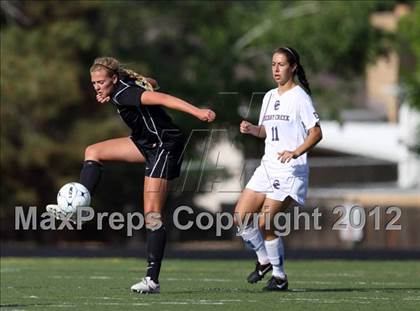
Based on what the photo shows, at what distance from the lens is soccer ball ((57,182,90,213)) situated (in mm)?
11781

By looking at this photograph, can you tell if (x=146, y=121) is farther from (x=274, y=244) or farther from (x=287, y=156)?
(x=274, y=244)

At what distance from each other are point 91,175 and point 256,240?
1.72m

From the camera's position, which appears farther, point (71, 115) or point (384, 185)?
point (384, 185)

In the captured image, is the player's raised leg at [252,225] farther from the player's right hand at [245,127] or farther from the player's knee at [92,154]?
the player's knee at [92,154]

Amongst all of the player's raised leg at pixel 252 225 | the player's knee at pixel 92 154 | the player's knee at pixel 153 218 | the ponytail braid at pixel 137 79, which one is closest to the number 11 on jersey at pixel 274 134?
the player's raised leg at pixel 252 225

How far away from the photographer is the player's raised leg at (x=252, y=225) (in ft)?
41.2

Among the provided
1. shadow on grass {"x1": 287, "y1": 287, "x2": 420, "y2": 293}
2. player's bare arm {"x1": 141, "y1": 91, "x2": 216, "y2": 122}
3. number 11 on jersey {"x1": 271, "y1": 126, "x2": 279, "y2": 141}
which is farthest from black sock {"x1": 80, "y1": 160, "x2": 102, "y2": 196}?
shadow on grass {"x1": 287, "y1": 287, "x2": 420, "y2": 293}

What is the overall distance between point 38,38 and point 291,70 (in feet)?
98.3

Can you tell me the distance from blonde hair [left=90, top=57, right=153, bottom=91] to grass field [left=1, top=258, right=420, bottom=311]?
188 centimetres

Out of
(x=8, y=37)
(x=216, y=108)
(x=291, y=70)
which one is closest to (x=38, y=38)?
(x=8, y=37)

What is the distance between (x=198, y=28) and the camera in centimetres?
4672

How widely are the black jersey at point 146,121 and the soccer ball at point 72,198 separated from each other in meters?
0.72

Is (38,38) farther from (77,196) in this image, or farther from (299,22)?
(77,196)

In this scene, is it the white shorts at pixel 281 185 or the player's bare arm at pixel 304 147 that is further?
the white shorts at pixel 281 185
